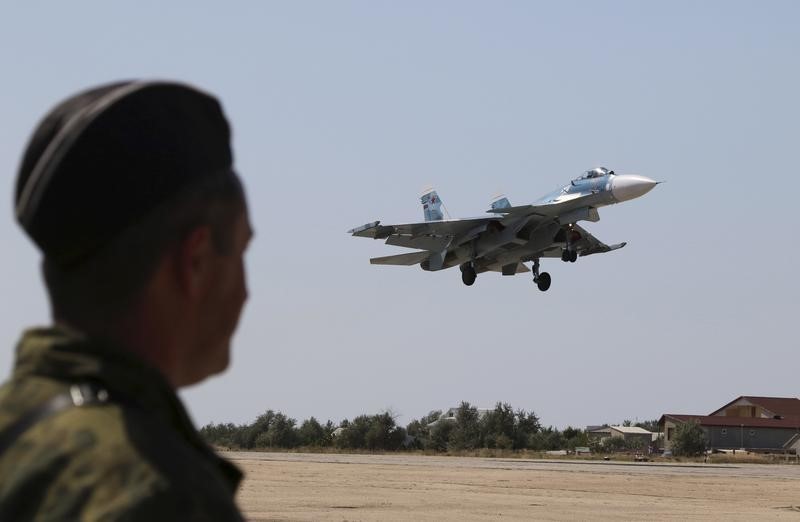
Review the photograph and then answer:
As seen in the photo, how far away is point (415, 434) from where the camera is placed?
106 meters

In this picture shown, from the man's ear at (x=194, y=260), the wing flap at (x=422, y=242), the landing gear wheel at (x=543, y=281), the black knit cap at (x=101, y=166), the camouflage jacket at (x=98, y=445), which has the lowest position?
the camouflage jacket at (x=98, y=445)

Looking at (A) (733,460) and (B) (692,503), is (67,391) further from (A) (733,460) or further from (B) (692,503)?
(A) (733,460)

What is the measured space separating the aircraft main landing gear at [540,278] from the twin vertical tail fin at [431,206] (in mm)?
9167

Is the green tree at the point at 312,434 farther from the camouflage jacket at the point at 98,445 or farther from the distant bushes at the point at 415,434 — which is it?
the camouflage jacket at the point at 98,445

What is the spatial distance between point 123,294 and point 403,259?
4784 centimetres

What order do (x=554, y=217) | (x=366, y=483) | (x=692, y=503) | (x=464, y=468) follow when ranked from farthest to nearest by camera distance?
1. (x=464, y=468)
2. (x=554, y=217)
3. (x=366, y=483)
4. (x=692, y=503)

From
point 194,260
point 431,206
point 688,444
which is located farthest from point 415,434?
point 194,260

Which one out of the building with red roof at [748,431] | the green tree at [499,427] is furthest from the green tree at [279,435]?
the building with red roof at [748,431]

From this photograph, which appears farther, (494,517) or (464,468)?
(464,468)

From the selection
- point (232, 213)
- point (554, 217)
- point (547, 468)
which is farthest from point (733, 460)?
point (232, 213)

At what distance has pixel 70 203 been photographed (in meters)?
1.71

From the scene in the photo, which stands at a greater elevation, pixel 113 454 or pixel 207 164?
pixel 207 164

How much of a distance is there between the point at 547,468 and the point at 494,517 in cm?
2875

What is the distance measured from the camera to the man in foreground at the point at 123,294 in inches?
59.9
